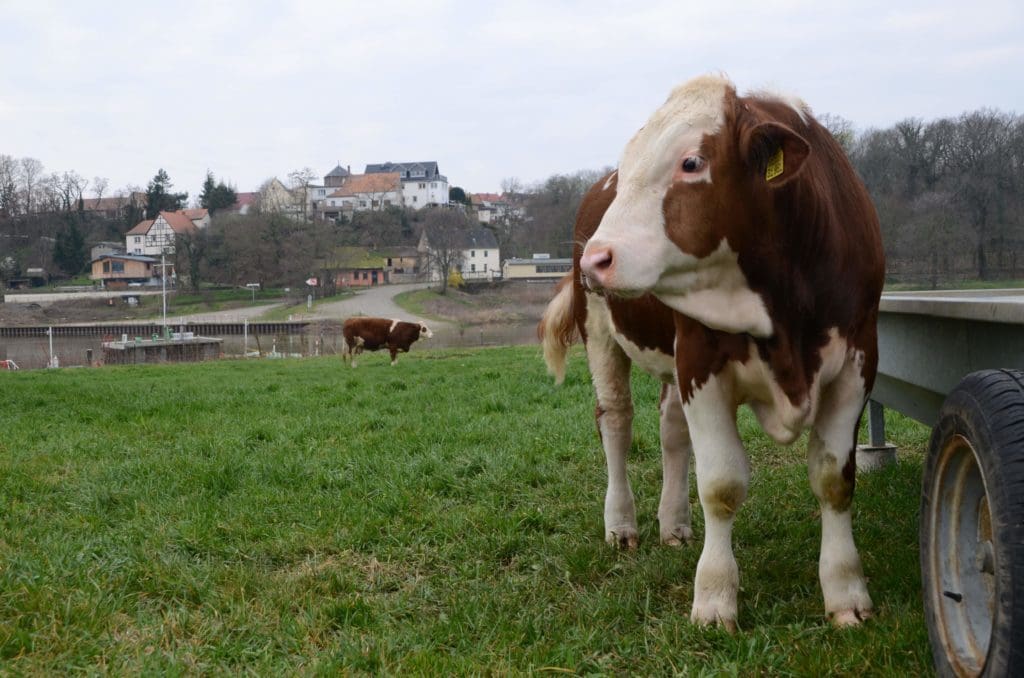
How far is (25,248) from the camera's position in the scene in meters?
98.3

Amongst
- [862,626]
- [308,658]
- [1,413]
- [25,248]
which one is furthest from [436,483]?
[25,248]

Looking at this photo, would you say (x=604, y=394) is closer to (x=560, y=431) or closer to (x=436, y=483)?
(x=436, y=483)

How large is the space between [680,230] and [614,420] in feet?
6.12

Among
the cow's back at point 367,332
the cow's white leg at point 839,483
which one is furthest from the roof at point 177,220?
the cow's white leg at point 839,483

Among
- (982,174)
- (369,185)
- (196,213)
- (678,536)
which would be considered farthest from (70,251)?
(678,536)

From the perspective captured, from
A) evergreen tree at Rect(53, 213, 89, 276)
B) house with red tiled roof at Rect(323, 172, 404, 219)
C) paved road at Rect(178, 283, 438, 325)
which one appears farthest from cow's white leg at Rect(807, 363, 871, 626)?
house with red tiled roof at Rect(323, 172, 404, 219)

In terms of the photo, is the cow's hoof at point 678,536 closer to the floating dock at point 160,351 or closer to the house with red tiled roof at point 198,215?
the floating dock at point 160,351

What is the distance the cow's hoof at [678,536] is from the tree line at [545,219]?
5.05ft

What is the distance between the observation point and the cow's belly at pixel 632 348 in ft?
13.0

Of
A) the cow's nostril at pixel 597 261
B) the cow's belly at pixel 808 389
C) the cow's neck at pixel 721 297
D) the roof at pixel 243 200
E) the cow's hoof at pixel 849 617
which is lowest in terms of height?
the cow's hoof at pixel 849 617

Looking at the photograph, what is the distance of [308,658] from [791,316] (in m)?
2.07

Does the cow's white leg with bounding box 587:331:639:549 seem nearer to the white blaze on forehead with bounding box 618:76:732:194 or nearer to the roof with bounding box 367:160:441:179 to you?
the white blaze on forehead with bounding box 618:76:732:194

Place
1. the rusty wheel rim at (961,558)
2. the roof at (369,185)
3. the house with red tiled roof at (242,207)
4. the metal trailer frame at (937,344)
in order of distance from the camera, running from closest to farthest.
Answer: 1. the rusty wheel rim at (961,558)
2. the metal trailer frame at (937,344)
3. the house with red tiled roof at (242,207)
4. the roof at (369,185)

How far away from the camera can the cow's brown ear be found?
108 inches
